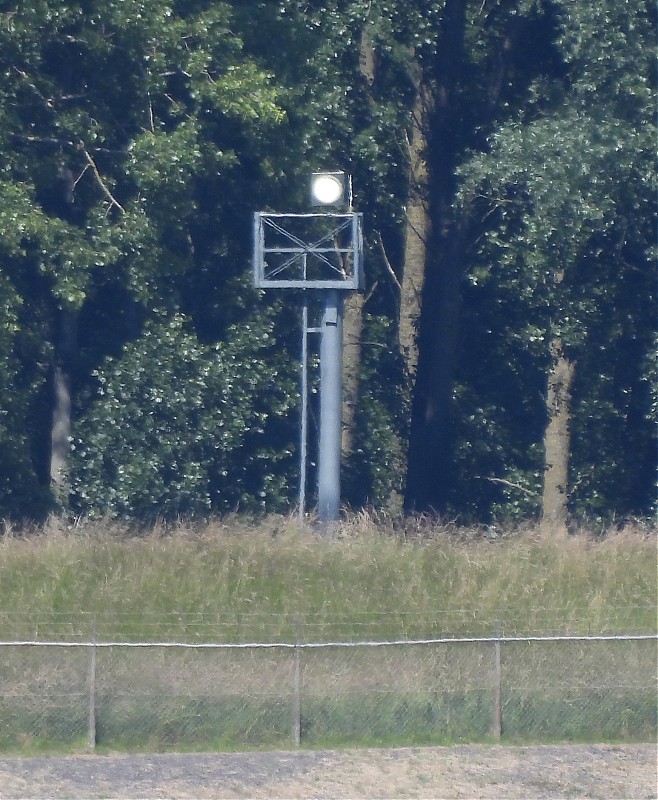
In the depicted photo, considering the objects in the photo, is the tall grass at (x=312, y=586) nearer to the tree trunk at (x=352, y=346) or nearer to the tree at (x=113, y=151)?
the tree at (x=113, y=151)

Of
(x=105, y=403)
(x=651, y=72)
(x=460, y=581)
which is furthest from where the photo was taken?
(x=105, y=403)

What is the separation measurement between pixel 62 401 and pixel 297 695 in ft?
45.3

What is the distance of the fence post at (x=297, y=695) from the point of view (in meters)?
13.1

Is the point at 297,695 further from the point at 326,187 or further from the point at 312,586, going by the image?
the point at 326,187

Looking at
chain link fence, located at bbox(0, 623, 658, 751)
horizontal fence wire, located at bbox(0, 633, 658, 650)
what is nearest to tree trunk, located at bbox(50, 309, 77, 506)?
chain link fence, located at bbox(0, 623, 658, 751)

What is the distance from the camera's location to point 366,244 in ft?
93.7

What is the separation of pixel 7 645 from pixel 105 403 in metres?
12.6

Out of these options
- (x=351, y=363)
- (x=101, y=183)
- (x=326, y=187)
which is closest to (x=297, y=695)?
(x=326, y=187)

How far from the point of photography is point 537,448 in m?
29.5

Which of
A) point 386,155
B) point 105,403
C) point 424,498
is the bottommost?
point 424,498

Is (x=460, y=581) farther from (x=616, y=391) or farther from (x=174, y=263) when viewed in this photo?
(x=616, y=391)

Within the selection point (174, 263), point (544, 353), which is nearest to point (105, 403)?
point (174, 263)

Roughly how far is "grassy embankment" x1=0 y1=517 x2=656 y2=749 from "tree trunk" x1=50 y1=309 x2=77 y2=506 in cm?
960

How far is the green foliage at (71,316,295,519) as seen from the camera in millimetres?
24906
